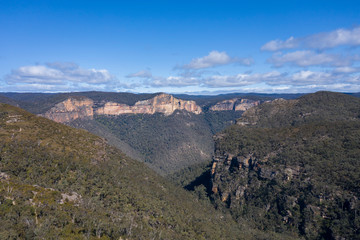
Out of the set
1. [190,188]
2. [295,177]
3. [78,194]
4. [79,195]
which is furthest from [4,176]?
[295,177]

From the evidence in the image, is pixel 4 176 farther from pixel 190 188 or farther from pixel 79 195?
pixel 190 188

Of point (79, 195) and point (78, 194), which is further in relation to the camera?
point (78, 194)

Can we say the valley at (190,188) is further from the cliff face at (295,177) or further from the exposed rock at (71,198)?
the cliff face at (295,177)

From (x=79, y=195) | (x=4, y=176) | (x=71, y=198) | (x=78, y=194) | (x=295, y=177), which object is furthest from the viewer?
(x=295, y=177)

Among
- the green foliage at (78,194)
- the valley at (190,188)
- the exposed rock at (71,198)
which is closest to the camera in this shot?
the green foliage at (78,194)

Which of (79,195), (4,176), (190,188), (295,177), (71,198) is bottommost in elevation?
(190,188)

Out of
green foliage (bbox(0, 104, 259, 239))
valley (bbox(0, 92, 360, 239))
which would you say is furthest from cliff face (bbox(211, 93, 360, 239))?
green foliage (bbox(0, 104, 259, 239))

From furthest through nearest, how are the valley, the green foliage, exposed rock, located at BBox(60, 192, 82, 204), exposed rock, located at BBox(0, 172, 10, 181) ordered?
exposed rock, located at BBox(0, 172, 10, 181), exposed rock, located at BBox(60, 192, 82, 204), the valley, the green foliage

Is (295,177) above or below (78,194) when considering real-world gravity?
below

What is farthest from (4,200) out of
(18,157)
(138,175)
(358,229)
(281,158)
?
(281,158)

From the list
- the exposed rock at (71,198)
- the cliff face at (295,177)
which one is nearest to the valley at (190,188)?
the exposed rock at (71,198)

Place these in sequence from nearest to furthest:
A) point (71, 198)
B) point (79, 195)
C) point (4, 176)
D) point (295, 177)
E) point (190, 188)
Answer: point (71, 198) < point (4, 176) < point (79, 195) < point (295, 177) < point (190, 188)

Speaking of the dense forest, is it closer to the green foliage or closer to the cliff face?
the green foliage
